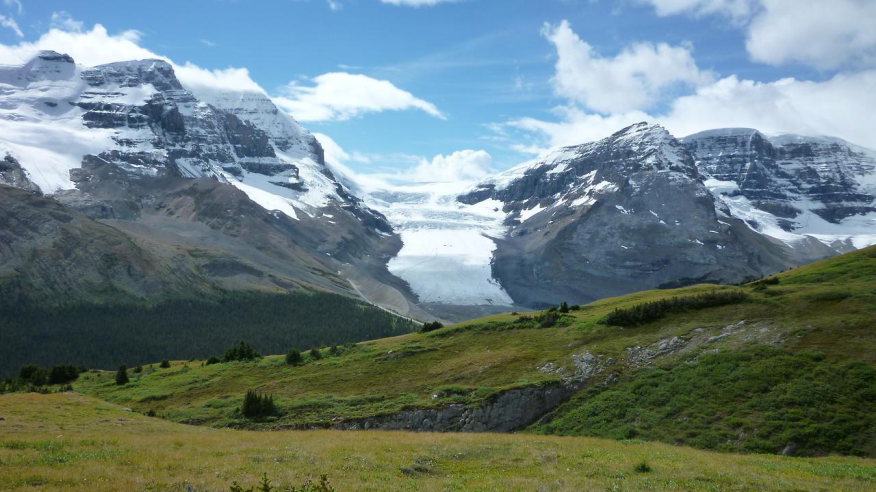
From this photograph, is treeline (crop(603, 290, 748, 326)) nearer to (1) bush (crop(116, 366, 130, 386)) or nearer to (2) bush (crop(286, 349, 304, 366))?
(2) bush (crop(286, 349, 304, 366))

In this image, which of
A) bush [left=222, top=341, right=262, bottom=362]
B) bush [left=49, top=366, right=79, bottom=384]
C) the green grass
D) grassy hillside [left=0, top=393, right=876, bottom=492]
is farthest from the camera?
bush [left=222, top=341, right=262, bottom=362]

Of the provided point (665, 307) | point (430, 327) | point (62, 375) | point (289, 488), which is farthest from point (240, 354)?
point (289, 488)

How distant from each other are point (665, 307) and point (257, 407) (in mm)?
35077

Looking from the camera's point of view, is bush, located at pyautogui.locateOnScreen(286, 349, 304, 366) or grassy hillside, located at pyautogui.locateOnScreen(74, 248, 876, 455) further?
bush, located at pyautogui.locateOnScreen(286, 349, 304, 366)

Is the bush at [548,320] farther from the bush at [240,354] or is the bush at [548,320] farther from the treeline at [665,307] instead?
the bush at [240,354]

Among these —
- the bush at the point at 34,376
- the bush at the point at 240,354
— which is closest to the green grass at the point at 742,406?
the bush at the point at 240,354

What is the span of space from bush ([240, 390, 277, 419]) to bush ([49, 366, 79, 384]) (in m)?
37.6

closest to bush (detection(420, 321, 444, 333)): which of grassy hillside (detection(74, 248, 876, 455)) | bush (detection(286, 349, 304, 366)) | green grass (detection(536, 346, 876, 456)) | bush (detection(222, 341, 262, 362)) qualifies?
grassy hillside (detection(74, 248, 876, 455))

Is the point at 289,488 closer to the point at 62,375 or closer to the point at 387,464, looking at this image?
the point at 387,464

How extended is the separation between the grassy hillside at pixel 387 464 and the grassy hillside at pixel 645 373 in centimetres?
595

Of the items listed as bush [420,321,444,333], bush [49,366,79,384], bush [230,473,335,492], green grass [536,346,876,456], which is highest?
bush [420,321,444,333]

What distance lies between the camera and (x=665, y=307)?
57.5 m

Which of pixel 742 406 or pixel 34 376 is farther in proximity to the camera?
pixel 34 376

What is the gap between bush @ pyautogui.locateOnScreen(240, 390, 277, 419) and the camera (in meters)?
47.0
